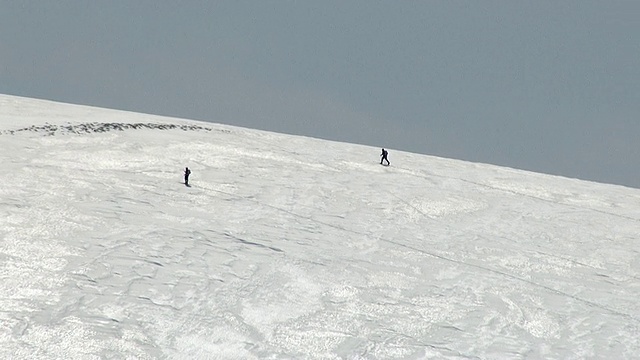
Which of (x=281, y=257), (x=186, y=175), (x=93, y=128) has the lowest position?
(x=281, y=257)

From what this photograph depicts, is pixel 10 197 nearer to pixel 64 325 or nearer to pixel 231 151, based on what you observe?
pixel 64 325

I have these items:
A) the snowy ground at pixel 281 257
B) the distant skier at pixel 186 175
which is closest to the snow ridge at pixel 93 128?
the snowy ground at pixel 281 257

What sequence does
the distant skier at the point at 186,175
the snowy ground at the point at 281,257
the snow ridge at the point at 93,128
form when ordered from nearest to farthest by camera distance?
the snowy ground at the point at 281,257, the distant skier at the point at 186,175, the snow ridge at the point at 93,128

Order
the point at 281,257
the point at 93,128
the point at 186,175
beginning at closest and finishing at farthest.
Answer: the point at 281,257 → the point at 186,175 → the point at 93,128

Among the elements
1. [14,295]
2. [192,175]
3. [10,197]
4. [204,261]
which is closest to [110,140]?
[192,175]

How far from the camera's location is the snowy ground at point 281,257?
1123 centimetres

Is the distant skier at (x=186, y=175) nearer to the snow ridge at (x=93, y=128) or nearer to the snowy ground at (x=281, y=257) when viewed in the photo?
the snowy ground at (x=281, y=257)

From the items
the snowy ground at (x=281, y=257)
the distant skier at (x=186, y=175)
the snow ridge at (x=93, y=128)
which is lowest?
the snowy ground at (x=281, y=257)

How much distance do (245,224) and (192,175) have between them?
3.53m

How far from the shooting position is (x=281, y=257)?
14305 millimetres

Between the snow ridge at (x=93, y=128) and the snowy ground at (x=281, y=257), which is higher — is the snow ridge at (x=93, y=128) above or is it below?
above

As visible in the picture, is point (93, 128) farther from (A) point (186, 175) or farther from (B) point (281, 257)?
(B) point (281, 257)

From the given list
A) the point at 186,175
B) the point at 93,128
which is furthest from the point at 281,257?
the point at 93,128

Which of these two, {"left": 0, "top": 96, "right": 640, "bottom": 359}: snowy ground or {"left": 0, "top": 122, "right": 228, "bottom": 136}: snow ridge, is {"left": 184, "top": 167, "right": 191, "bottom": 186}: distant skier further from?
{"left": 0, "top": 122, "right": 228, "bottom": 136}: snow ridge
